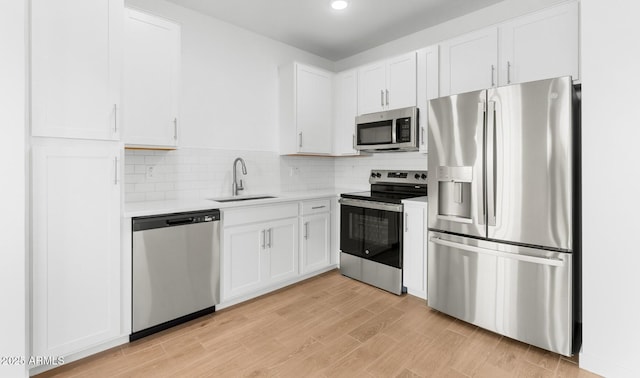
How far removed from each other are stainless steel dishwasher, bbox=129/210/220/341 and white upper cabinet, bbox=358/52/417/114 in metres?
2.11

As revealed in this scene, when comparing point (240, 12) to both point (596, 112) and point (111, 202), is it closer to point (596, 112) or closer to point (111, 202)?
point (111, 202)

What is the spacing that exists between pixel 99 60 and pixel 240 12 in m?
1.58

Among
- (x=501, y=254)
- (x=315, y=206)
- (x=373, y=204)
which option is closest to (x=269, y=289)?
(x=315, y=206)

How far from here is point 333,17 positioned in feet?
10.6

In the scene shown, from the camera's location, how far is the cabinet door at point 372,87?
3.48 metres

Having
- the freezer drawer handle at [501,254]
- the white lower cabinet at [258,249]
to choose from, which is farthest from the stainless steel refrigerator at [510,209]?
the white lower cabinet at [258,249]

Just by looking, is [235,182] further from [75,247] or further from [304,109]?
[75,247]

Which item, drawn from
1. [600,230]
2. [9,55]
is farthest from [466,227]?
[9,55]

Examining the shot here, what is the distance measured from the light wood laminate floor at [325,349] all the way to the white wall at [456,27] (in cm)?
279

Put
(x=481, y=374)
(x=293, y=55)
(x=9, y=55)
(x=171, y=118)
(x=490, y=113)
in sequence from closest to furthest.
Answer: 1. (x=9, y=55)
2. (x=481, y=374)
3. (x=490, y=113)
4. (x=171, y=118)
5. (x=293, y=55)

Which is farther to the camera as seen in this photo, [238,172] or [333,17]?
[238,172]

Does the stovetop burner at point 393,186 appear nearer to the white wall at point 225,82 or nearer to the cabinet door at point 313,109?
the cabinet door at point 313,109

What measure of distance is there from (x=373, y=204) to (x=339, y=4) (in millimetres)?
1958

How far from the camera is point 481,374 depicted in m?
1.89
